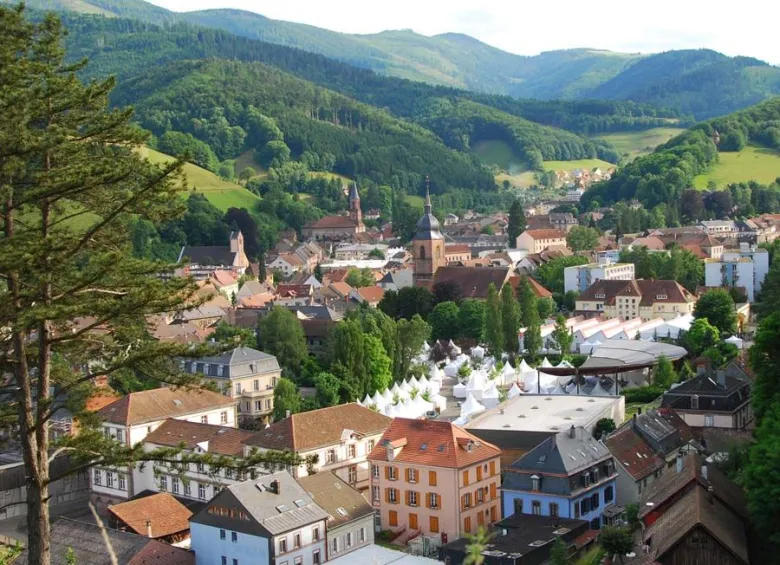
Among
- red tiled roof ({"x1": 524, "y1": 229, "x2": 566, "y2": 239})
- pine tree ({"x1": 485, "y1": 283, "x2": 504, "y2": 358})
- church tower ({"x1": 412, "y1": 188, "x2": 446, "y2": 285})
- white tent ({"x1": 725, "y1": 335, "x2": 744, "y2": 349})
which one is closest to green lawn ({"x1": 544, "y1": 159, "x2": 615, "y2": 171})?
red tiled roof ({"x1": 524, "y1": 229, "x2": 566, "y2": 239})

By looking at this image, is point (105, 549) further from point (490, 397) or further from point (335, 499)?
point (490, 397)

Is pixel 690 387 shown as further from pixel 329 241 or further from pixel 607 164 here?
pixel 607 164

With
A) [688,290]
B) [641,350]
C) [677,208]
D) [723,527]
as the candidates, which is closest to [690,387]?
[641,350]

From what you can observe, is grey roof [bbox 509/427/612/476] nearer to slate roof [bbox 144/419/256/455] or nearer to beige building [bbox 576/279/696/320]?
slate roof [bbox 144/419/256/455]

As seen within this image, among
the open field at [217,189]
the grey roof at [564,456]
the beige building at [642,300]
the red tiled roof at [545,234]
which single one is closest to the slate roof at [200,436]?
the grey roof at [564,456]

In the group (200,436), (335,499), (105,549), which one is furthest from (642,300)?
(105,549)

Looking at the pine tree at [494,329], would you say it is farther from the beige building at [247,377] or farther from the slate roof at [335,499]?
the slate roof at [335,499]

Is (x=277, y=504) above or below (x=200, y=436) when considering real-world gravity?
above
